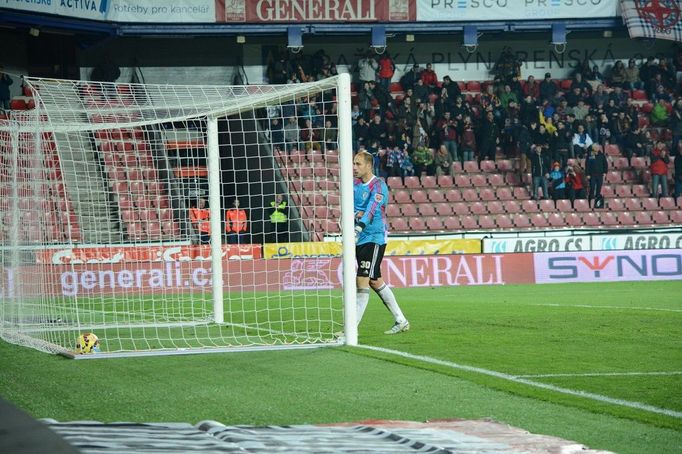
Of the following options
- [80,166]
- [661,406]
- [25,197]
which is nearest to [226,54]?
[80,166]

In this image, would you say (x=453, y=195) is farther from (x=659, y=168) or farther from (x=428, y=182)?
(x=659, y=168)

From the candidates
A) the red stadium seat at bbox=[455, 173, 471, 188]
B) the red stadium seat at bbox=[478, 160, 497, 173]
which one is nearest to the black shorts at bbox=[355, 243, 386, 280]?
the red stadium seat at bbox=[455, 173, 471, 188]

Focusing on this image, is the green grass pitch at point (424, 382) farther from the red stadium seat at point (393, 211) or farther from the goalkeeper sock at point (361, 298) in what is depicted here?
the red stadium seat at point (393, 211)

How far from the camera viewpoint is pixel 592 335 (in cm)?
1162

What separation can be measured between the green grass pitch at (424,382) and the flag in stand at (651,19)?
20.3 meters

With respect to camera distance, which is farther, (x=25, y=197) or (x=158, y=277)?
(x=158, y=277)

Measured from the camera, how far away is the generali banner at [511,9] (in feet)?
103

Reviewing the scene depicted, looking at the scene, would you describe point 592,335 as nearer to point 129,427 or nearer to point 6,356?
point 6,356

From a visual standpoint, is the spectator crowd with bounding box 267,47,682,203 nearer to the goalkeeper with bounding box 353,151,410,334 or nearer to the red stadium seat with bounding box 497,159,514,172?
the red stadium seat with bounding box 497,159,514,172

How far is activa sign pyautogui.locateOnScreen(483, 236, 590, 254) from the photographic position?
993 inches

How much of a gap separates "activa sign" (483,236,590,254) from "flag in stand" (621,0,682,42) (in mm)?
9000

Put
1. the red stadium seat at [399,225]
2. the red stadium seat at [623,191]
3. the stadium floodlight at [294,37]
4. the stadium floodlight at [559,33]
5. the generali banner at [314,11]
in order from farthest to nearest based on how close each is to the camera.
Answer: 1. the stadium floodlight at [559,33]
2. the stadium floodlight at [294,37]
3. the red stadium seat at [623,191]
4. the generali banner at [314,11]
5. the red stadium seat at [399,225]

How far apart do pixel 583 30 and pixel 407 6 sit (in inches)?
212

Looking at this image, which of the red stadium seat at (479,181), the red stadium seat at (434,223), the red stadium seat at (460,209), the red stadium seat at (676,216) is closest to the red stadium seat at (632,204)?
the red stadium seat at (676,216)
